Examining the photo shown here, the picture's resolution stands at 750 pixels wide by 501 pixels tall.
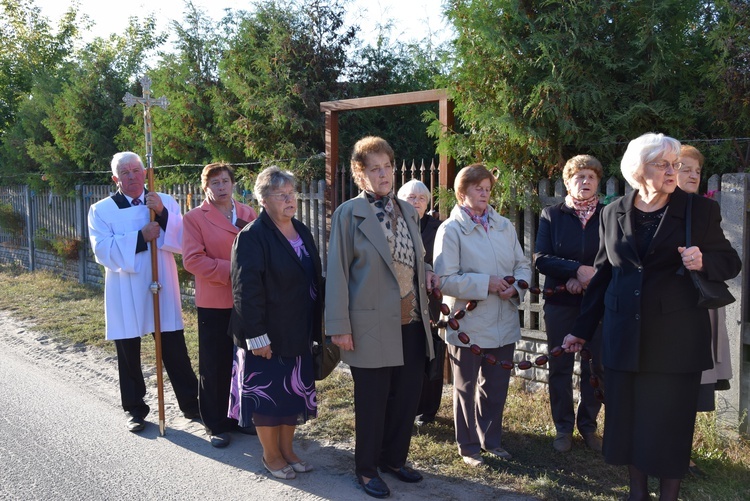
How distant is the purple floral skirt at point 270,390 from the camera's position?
4.21m

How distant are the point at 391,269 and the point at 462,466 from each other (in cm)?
140

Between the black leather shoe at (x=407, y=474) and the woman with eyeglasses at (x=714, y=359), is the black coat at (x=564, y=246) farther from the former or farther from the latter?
the black leather shoe at (x=407, y=474)

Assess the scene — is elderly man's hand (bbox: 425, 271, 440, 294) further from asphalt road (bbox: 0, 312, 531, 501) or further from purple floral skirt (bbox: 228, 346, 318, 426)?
asphalt road (bbox: 0, 312, 531, 501)

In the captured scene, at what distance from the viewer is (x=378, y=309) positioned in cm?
393

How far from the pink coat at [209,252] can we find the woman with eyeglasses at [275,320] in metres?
0.63

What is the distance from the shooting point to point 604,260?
3.70m

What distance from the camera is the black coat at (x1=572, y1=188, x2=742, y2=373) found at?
3.30 metres

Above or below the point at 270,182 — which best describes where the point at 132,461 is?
below

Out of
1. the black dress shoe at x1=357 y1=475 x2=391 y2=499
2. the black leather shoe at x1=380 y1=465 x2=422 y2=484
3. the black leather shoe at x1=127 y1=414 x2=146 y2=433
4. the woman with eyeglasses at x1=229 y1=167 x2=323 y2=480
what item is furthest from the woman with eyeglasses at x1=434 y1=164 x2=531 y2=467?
the black leather shoe at x1=127 y1=414 x2=146 y2=433

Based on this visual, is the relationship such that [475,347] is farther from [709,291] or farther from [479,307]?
[709,291]

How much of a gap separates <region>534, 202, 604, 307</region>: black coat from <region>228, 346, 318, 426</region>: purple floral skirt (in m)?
1.76

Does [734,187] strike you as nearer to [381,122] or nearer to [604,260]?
[604,260]

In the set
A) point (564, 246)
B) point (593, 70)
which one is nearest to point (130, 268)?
point (564, 246)

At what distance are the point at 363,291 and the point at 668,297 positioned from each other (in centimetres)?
160
